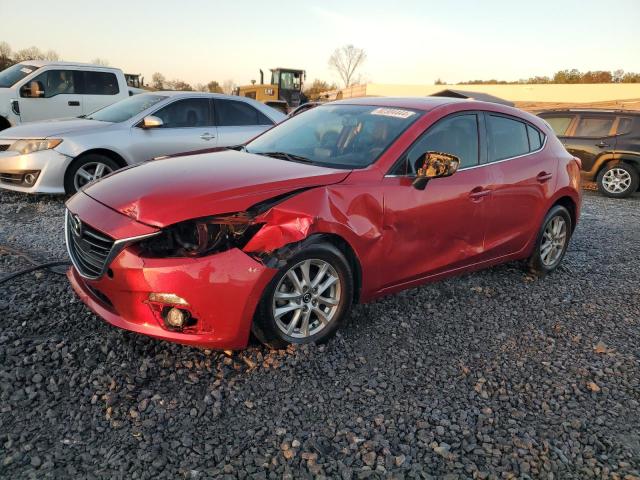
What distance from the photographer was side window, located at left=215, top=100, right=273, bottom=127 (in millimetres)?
7629

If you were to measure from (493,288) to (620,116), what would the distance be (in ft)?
26.2

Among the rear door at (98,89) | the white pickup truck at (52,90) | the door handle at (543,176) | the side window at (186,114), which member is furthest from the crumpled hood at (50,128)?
the door handle at (543,176)

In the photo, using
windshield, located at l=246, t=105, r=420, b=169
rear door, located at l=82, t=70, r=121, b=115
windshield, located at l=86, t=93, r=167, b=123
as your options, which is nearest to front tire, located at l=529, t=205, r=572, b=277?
windshield, located at l=246, t=105, r=420, b=169

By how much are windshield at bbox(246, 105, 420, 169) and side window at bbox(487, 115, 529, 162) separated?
0.85 metres

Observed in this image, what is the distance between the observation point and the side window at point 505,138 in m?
4.16

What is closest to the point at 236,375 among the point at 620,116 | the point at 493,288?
the point at 493,288

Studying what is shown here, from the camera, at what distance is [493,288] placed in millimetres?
4484

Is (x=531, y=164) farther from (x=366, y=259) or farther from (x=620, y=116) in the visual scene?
(x=620, y=116)

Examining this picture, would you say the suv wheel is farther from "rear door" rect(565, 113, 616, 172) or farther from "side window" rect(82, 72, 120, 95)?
"side window" rect(82, 72, 120, 95)

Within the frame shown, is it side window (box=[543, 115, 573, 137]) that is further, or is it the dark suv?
side window (box=[543, 115, 573, 137])

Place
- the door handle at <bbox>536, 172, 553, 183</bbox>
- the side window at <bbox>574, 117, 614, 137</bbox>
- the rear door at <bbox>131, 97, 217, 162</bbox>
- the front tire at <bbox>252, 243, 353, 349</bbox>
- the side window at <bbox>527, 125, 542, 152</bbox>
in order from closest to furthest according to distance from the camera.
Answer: the front tire at <bbox>252, 243, 353, 349</bbox>, the door handle at <bbox>536, 172, 553, 183</bbox>, the side window at <bbox>527, 125, 542, 152</bbox>, the rear door at <bbox>131, 97, 217, 162</bbox>, the side window at <bbox>574, 117, 614, 137</bbox>

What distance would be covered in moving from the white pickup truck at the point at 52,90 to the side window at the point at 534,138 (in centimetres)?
814

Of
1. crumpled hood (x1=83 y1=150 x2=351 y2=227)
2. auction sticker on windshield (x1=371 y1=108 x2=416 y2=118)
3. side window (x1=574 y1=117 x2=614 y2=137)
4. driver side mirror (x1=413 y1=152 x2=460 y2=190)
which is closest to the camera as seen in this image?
crumpled hood (x1=83 y1=150 x2=351 y2=227)

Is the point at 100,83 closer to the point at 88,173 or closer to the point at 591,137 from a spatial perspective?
the point at 88,173
